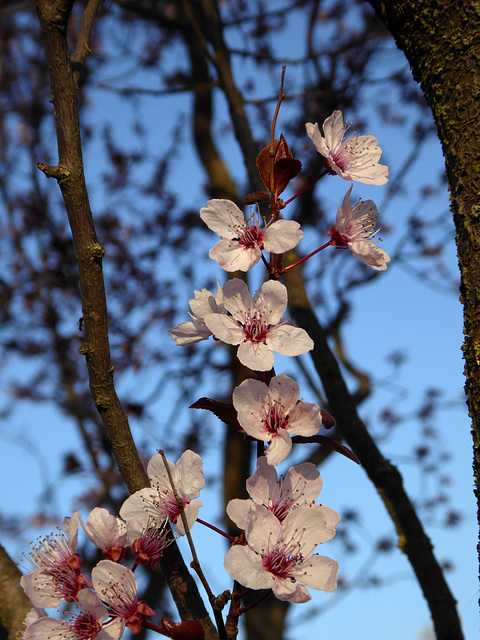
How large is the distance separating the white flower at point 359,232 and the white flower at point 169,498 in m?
0.45

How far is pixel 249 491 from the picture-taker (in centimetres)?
82

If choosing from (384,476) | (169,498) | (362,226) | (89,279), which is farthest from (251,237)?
(384,476)

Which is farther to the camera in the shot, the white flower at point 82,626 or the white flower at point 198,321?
the white flower at point 198,321

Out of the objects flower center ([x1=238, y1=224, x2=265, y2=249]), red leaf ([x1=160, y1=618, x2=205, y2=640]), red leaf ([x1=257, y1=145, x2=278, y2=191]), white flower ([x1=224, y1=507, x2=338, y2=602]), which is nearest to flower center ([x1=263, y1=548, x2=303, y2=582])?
white flower ([x1=224, y1=507, x2=338, y2=602])

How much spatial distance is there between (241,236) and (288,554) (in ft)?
1.64

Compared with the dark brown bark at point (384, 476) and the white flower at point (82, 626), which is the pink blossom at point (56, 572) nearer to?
the white flower at point (82, 626)

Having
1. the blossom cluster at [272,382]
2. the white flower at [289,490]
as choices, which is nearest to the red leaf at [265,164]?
the blossom cluster at [272,382]

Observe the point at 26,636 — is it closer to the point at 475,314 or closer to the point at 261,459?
the point at 261,459

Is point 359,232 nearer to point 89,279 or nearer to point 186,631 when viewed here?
point 89,279

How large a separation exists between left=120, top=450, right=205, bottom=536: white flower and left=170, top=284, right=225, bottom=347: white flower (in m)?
0.19

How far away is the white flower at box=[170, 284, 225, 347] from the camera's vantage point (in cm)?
95

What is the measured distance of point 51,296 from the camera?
162 inches

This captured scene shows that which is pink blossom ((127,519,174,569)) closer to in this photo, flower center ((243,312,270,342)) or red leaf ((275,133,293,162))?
flower center ((243,312,270,342))

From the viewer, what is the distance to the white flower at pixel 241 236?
875 millimetres
